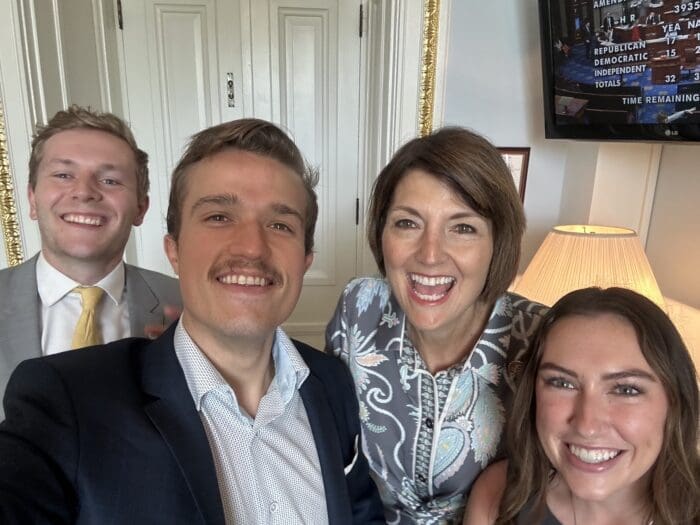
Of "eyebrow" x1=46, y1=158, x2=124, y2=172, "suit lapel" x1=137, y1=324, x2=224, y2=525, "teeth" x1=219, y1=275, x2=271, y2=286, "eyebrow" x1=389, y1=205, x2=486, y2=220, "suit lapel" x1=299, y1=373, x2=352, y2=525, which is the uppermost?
"eyebrow" x1=46, y1=158, x2=124, y2=172

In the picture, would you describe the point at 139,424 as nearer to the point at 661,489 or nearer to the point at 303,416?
the point at 303,416

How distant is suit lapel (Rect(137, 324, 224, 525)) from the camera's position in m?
0.83

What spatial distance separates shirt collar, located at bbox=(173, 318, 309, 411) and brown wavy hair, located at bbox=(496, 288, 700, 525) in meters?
0.51

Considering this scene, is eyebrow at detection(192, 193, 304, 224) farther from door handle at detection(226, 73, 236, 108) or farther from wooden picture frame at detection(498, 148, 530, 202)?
door handle at detection(226, 73, 236, 108)

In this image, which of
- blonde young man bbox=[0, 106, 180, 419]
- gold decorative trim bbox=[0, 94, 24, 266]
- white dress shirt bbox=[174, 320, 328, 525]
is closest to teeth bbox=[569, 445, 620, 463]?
white dress shirt bbox=[174, 320, 328, 525]

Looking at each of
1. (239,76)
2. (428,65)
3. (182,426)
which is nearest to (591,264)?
(428,65)

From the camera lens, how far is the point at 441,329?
1.25m

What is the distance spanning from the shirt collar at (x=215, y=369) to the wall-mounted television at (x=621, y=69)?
1298 millimetres

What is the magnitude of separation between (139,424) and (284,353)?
0.37 meters

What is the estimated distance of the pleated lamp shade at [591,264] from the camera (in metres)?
1.59

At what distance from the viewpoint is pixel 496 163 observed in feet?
3.83

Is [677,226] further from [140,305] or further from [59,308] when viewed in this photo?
[59,308]

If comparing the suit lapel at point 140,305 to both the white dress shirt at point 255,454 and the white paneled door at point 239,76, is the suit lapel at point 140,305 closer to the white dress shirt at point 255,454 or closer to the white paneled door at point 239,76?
the white dress shirt at point 255,454

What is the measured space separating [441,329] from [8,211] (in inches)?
73.9
